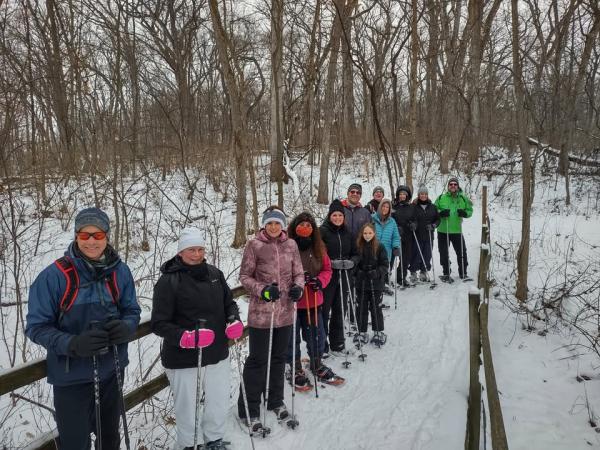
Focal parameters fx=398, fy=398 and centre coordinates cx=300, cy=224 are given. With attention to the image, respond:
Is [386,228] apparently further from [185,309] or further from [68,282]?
[68,282]

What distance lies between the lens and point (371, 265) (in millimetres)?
5699

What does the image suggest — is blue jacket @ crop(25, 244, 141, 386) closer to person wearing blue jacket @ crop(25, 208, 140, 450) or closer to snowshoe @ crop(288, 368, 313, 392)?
person wearing blue jacket @ crop(25, 208, 140, 450)

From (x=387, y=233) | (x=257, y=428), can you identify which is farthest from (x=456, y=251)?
(x=257, y=428)

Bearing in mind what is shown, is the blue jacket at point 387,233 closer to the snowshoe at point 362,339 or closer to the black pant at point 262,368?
the snowshoe at point 362,339

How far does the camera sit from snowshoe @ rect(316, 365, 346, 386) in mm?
4688

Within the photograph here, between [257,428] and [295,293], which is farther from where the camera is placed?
[295,293]

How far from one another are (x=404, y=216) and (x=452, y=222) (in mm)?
1110

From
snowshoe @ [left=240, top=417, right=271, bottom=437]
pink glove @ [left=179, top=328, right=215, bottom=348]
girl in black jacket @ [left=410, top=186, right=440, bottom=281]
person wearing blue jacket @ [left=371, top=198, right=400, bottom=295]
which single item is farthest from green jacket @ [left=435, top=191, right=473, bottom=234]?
pink glove @ [left=179, top=328, right=215, bottom=348]

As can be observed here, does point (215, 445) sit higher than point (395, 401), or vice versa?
point (215, 445)

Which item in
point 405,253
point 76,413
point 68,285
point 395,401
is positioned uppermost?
point 68,285

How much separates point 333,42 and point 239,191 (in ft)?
16.4

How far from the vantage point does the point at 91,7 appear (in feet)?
23.7

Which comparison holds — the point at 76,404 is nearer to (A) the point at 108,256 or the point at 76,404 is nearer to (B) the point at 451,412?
(A) the point at 108,256

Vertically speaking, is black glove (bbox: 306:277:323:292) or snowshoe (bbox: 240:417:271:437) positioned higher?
black glove (bbox: 306:277:323:292)
